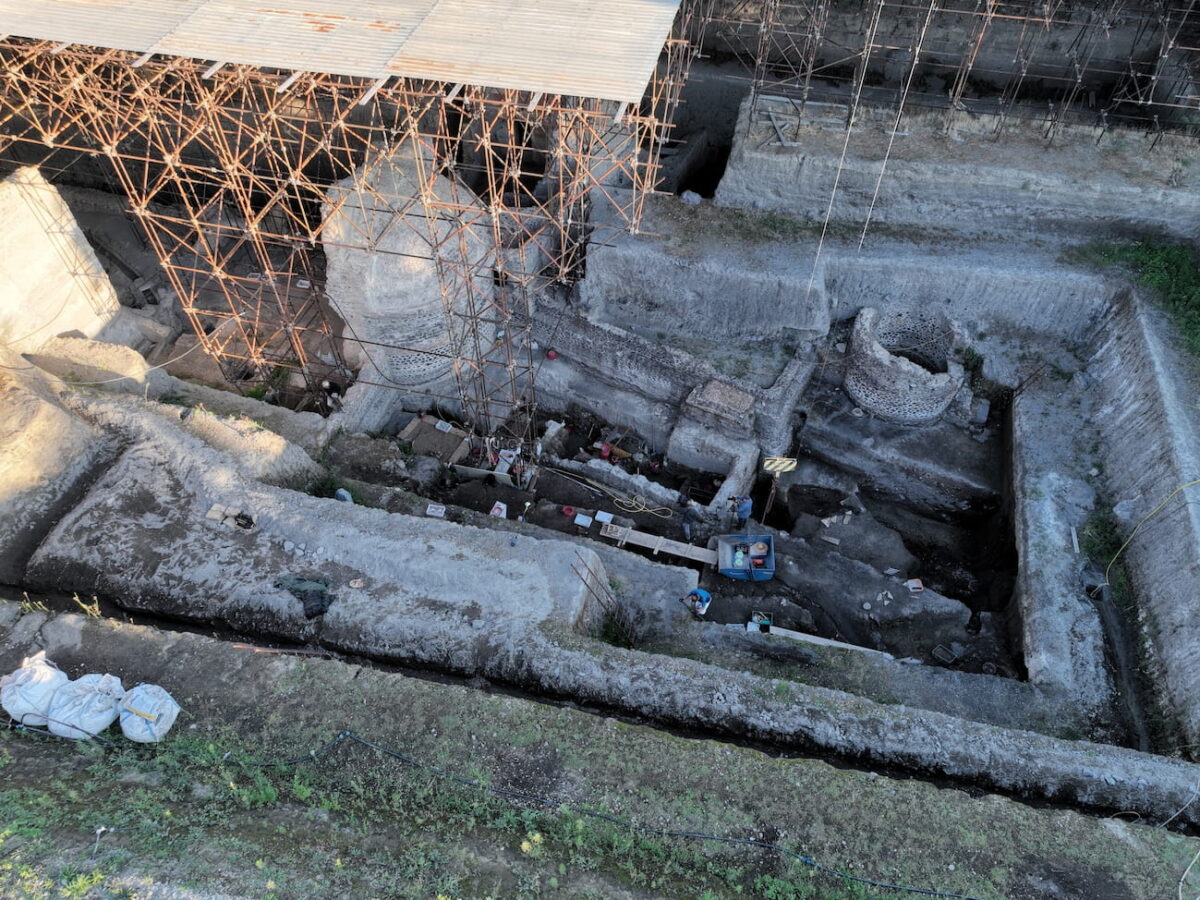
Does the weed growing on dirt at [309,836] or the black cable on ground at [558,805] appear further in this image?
A: the black cable on ground at [558,805]

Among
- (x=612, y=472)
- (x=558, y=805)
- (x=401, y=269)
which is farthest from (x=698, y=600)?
(x=401, y=269)

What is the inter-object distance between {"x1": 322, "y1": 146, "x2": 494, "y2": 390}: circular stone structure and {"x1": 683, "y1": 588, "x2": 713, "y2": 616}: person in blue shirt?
4.34 m

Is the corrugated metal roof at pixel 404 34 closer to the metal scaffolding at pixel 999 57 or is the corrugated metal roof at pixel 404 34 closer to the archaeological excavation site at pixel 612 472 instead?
the archaeological excavation site at pixel 612 472

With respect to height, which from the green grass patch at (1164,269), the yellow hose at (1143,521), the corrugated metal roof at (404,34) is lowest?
the yellow hose at (1143,521)

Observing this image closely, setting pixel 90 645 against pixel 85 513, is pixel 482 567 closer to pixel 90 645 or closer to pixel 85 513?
pixel 90 645

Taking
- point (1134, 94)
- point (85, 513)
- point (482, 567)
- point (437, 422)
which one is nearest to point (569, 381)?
point (437, 422)

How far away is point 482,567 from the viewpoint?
7848 millimetres

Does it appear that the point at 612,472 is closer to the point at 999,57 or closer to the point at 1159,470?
the point at 1159,470

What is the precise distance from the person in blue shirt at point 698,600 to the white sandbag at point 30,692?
6.16 m

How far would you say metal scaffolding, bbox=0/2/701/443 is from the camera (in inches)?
343

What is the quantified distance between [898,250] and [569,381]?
5444mm

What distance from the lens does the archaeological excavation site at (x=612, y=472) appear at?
6055mm

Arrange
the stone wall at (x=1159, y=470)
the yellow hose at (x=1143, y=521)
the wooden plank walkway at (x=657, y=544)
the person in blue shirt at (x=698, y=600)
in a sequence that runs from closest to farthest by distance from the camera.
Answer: the stone wall at (x=1159, y=470) < the yellow hose at (x=1143, y=521) < the person in blue shirt at (x=698, y=600) < the wooden plank walkway at (x=657, y=544)

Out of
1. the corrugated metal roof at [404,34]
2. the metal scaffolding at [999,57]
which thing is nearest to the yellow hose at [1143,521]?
the metal scaffolding at [999,57]
